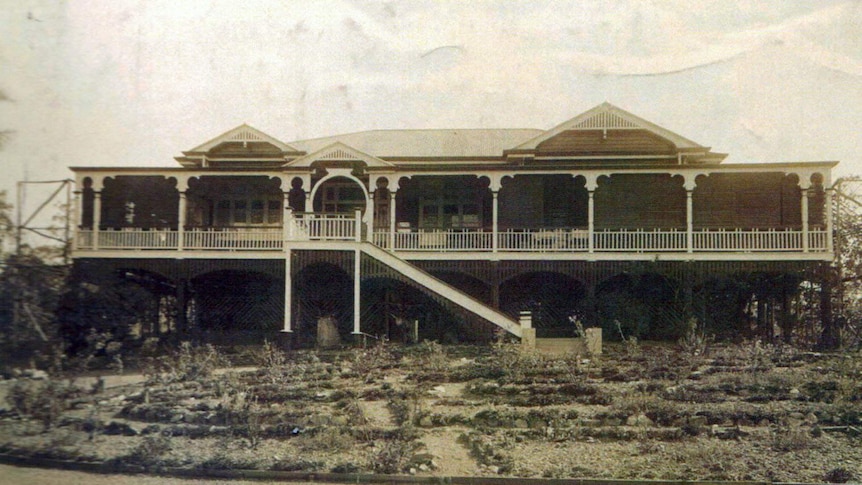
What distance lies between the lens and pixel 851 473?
27.7ft

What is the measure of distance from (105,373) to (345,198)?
8572 millimetres

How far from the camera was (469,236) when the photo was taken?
17.1 meters

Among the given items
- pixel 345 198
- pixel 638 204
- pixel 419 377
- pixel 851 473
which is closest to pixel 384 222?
Result: pixel 345 198

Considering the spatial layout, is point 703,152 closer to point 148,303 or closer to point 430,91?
point 430,91

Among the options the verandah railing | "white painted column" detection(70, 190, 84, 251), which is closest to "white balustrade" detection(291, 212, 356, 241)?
the verandah railing

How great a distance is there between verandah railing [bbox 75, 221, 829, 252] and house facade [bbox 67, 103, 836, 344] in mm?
54

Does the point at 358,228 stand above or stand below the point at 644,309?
above

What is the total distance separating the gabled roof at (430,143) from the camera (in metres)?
19.6

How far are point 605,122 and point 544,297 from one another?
5036 millimetres

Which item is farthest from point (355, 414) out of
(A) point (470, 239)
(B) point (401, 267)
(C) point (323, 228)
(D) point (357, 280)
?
(A) point (470, 239)

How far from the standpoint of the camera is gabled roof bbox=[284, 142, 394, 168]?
1562 centimetres

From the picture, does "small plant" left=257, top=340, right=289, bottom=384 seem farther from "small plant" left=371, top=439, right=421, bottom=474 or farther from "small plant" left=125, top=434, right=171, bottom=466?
"small plant" left=371, top=439, right=421, bottom=474

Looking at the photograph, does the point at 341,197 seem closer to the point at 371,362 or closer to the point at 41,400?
the point at 371,362

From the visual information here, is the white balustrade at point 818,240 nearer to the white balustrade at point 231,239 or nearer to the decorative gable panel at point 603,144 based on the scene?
the decorative gable panel at point 603,144
